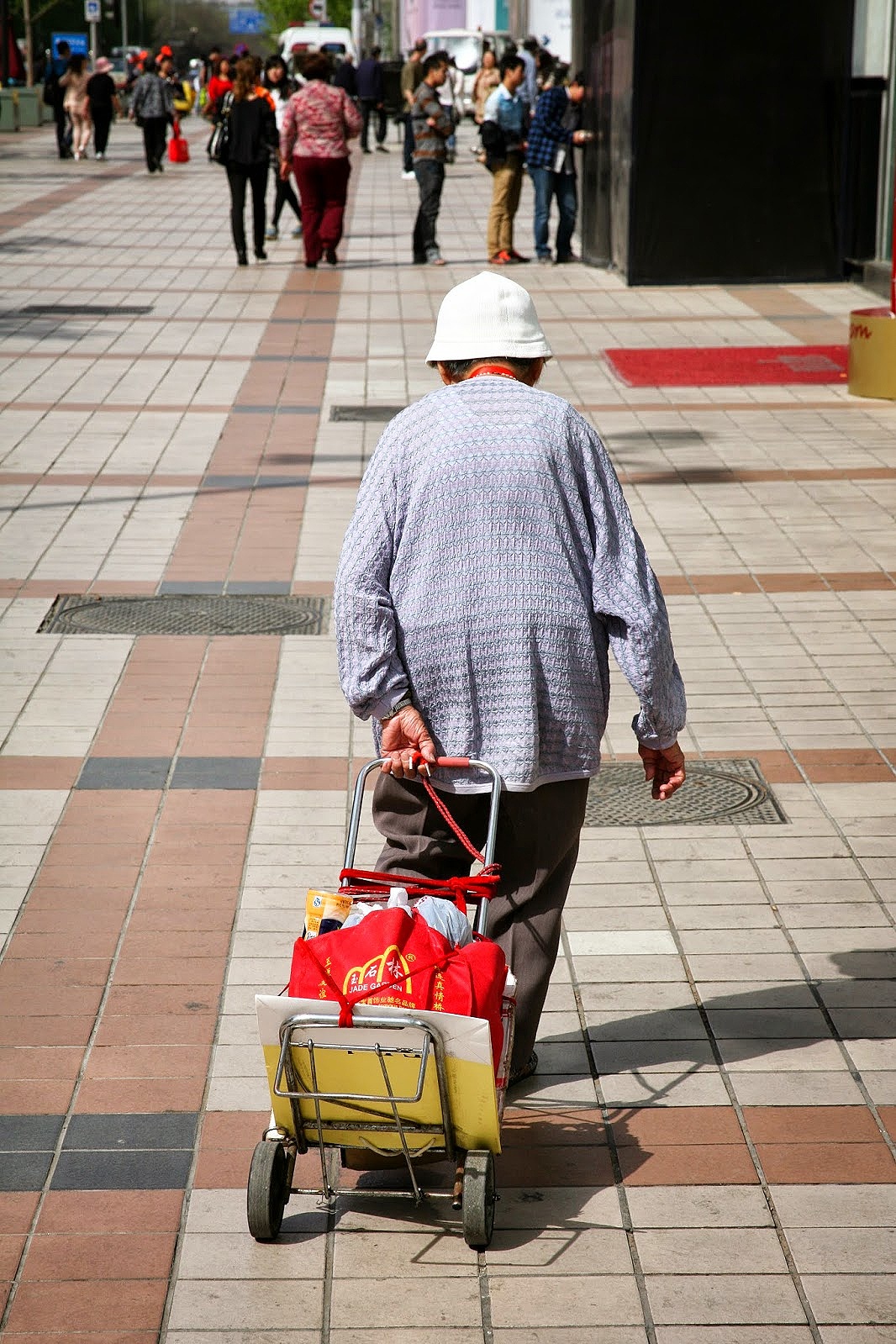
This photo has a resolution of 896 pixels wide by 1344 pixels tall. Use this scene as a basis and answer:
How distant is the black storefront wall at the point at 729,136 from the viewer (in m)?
17.8

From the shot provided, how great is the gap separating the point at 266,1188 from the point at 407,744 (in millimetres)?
907

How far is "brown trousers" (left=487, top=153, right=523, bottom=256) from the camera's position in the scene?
63.6ft

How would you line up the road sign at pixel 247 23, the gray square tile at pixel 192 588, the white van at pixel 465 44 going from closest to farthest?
the gray square tile at pixel 192 588 → the white van at pixel 465 44 → the road sign at pixel 247 23

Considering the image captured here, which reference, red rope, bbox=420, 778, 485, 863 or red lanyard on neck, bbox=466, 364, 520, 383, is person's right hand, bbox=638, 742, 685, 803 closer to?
red rope, bbox=420, 778, 485, 863

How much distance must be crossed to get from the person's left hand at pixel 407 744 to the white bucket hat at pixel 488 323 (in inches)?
29.4

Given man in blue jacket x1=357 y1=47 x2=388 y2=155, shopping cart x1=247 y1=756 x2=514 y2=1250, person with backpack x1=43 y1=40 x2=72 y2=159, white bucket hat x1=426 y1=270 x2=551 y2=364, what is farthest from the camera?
man in blue jacket x1=357 y1=47 x2=388 y2=155

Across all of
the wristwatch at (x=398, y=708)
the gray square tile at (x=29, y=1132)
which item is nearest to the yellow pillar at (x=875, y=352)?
the wristwatch at (x=398, y=708)

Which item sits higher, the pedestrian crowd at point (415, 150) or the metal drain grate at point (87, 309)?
the pedestrian crowd at point (415, 150)

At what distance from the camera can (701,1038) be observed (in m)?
4.28

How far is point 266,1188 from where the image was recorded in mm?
3342

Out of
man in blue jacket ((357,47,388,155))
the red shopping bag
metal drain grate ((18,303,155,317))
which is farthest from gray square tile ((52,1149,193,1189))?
the red shopping bag

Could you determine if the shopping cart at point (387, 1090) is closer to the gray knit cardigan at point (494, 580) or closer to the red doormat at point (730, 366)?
the gray knit cardigan at point (494, 580)

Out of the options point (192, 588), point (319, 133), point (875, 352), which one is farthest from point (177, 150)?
point (192, 588)

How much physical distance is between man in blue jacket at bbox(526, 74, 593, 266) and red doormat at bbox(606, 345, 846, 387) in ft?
17.6
